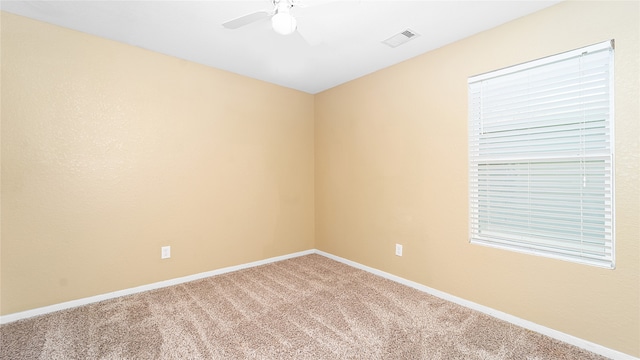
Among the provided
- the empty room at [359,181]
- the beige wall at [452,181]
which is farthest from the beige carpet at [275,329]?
the beige wall at [452,181]

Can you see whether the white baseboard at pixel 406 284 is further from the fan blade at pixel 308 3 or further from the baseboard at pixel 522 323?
the fan blade at pixel 308 3

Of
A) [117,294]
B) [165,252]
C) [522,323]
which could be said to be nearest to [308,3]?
[165,252]

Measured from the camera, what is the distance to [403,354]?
1.77m

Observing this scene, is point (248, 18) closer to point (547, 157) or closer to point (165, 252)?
point (547, 157)

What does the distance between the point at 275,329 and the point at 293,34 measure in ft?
8.21

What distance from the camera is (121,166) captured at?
8.47ft

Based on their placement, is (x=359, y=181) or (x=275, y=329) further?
(x=359, y=181)

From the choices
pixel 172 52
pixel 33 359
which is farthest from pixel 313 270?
pixel 172 52

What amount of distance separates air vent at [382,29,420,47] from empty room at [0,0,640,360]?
0.07 feet

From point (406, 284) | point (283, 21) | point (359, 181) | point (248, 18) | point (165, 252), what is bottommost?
point (406, 284)

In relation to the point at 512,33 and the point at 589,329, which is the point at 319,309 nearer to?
the point at 589,329

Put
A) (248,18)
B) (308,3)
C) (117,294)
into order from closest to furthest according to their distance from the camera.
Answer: (248,18), (308,3), (117,294)

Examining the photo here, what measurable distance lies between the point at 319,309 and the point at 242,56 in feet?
8.66

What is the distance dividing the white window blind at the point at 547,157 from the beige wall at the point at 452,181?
7cm
